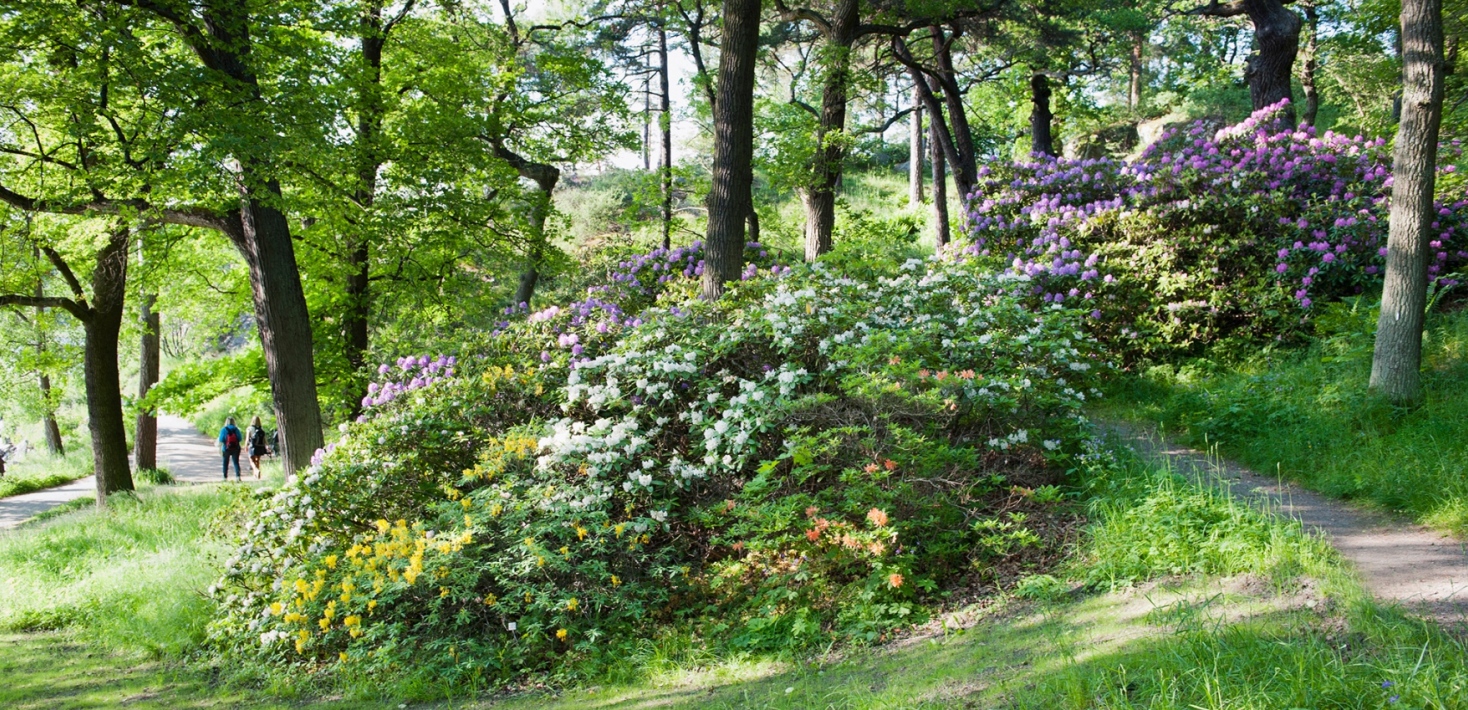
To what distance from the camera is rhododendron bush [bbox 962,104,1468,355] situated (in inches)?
344

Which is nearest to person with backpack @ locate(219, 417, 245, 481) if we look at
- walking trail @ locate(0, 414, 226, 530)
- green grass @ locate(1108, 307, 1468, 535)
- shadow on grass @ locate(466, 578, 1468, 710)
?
walking trail @ locate(0, 414, 226, 530)

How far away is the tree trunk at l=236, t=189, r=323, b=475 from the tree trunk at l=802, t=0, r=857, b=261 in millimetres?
6105

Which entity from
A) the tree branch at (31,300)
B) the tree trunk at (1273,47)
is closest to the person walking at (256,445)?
the tree branch at (31,300)

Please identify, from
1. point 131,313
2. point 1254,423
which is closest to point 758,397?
point 1254,423

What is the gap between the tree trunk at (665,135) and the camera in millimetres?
16297

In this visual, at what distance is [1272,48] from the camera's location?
11406 mm

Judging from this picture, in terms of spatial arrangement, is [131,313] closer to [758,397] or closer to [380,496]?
[380,496]

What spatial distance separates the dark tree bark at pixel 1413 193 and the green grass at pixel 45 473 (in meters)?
24.7

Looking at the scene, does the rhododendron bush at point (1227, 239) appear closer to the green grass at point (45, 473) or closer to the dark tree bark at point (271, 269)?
the dark tree bark at point (271, 269)

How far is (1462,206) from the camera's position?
8.75m

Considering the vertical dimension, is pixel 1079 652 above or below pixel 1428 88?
below

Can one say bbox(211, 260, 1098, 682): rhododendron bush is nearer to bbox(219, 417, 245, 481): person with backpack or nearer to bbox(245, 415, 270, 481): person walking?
bbox(219, 417, 245, 481): person with backpack

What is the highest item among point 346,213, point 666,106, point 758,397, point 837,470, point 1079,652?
point 666,106

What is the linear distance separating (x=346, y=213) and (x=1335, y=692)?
1024 cm
